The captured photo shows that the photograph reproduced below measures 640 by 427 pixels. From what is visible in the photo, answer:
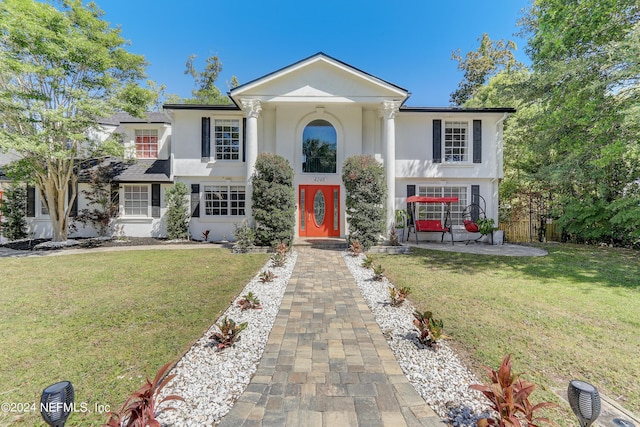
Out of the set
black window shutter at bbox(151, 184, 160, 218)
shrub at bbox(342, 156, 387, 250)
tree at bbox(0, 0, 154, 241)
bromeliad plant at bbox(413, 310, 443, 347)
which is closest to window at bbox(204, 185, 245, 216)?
black window shutter at bbox(151, 184, 160, 218)

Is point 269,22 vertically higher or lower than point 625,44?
Answer: higher

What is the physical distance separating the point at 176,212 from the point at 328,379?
12.0 m

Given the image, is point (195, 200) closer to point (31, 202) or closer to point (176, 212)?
point (176, 212)

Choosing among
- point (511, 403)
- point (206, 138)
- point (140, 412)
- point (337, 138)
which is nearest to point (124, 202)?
point (206, 138)

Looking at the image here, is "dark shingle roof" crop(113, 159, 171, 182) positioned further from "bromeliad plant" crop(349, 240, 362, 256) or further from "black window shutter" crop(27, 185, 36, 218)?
"bromeliad plant" crop(349, 240, 362, 256)

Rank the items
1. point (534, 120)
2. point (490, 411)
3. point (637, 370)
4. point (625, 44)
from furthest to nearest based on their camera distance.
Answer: point (534, 120) → point (625, 44) → point (637, 370) → point (490, 411)

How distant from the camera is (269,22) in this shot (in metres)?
14.8

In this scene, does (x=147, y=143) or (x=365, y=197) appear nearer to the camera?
(x=365, y=197)

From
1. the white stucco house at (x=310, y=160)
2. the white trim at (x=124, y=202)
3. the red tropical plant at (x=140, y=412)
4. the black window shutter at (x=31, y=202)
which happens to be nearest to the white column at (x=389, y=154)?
the white stucco house at (x=310, y=160)

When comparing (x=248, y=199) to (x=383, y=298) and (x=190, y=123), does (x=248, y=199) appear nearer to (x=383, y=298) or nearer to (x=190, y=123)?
(x=190, y=123)

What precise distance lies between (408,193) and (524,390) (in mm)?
11415

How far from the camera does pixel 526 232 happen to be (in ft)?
45.8

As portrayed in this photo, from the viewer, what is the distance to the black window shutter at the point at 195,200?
42.1 feet

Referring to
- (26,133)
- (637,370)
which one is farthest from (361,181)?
(26,133)
